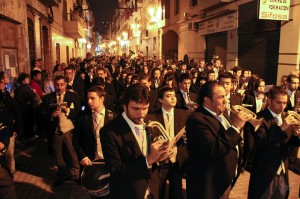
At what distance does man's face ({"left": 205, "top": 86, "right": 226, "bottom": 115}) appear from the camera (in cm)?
333

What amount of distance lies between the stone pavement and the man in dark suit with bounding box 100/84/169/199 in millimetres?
2599

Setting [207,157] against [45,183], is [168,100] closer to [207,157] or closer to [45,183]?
[207,157]

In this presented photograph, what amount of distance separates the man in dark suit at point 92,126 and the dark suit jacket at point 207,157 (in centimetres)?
150

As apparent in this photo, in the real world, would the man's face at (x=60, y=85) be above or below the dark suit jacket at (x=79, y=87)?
above

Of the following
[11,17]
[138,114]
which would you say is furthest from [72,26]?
[138,114]

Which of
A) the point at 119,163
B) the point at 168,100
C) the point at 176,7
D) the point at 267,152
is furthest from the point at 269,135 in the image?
the point at 176,7

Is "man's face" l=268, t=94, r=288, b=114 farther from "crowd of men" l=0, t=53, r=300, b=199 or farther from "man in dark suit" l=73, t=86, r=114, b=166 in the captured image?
"man in dark suit" l=73, t=86, r=114, b=166

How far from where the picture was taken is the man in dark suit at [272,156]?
3.70m

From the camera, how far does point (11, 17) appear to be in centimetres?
1043

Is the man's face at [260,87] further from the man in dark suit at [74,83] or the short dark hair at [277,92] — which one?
the man in dark suit at [74,83]

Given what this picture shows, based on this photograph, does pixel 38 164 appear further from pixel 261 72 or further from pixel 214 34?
pixel 214 34

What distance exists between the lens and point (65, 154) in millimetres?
6020

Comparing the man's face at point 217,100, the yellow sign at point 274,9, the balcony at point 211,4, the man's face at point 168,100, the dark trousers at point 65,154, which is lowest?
the dark trousers at point 65,154

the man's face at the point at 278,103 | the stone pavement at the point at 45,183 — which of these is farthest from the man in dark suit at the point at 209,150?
the stone pavement at the point at 45,183
